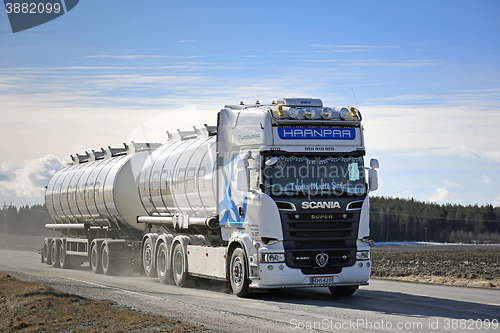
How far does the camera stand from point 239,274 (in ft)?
49.9

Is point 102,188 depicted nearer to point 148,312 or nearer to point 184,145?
point 184,145

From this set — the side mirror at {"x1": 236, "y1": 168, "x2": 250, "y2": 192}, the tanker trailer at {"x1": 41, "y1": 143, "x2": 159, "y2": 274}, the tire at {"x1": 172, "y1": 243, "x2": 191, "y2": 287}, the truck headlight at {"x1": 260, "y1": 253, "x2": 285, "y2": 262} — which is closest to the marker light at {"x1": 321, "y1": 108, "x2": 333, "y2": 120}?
the side mirror at {"x1": 236, "y1": 168, "x2": 250, "y2": 192}

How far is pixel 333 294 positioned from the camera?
1617cm

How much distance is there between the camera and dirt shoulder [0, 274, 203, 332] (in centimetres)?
1096

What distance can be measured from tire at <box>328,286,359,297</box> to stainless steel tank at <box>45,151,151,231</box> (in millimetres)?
8926

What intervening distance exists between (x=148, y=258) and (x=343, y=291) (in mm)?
8166

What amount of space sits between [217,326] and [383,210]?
103533 mm

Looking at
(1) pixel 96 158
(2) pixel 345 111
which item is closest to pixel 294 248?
(2) pixel 345 111

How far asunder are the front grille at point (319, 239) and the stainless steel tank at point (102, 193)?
374 inches

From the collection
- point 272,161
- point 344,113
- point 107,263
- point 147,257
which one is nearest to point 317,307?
point 272,161

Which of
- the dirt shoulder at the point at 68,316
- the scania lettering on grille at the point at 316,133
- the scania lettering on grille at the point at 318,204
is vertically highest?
the scania lettering on grille at the point at 316,133

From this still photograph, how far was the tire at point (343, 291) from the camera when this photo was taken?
15777 millimetres

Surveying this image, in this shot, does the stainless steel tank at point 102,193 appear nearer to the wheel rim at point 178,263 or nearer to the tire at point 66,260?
the tire at point 66,260

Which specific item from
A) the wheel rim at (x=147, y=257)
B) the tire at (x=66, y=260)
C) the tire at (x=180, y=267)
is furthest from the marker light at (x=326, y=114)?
the tire at (x=66, y=260)
